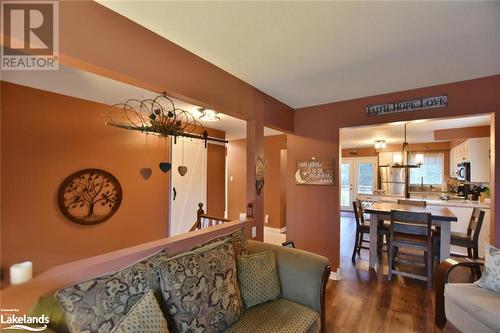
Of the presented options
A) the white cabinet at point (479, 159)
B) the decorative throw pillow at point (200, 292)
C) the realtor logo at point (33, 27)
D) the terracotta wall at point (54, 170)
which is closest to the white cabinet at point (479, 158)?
the white cabinet at point (479, 159)

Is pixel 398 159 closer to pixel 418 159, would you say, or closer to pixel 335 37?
pixel 418 159

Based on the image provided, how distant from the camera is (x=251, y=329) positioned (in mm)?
1406

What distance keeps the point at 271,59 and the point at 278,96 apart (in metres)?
1.00

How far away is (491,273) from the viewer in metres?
1.78

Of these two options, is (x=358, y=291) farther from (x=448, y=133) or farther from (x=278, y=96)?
(x=448, y=133)

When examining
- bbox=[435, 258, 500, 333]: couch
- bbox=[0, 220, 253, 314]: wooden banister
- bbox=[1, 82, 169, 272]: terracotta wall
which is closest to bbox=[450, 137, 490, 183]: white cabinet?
bbox=[435, 258, 500, 333]: couch

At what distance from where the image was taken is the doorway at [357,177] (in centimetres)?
780

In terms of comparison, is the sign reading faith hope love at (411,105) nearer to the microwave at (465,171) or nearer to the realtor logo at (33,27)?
the microwave at (465,171)

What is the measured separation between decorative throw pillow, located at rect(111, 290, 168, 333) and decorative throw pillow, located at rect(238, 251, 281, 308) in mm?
676

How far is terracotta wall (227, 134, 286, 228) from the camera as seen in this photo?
18.0 feet

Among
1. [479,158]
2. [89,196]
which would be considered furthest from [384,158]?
[89,196]

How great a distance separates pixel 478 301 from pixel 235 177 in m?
4.77

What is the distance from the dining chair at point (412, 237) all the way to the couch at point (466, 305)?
0.76 meters

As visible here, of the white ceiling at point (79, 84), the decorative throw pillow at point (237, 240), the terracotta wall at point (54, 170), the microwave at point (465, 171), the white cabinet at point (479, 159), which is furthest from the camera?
the microwave at point (465, 171)
